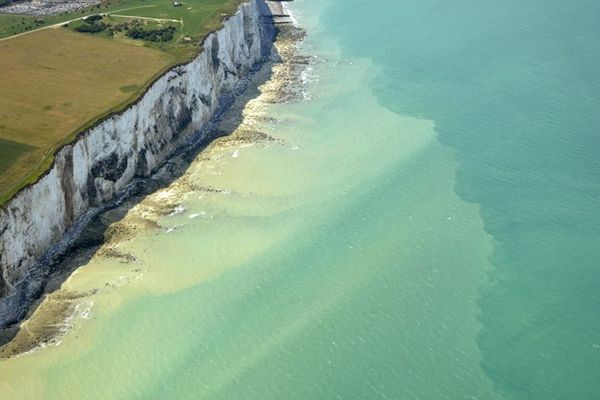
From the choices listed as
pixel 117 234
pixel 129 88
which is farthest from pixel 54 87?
pixel 117 234

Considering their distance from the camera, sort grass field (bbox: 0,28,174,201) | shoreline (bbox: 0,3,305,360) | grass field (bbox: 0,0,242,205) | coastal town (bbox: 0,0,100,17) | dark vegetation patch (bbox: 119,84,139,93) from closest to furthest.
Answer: shoreline (bbox: 0,3,305,360) < grass field (bbox: 0,28,174,201) < grass field (bbox: 0,0,242,205) < dark vegetation patch (bbox: 119,84,139,93) < coastal town (bbox: 0,0,100,17)

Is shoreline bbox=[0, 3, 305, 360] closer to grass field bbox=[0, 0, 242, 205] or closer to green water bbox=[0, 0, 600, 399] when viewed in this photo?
green water bbox=[0, 0, 600, 399]

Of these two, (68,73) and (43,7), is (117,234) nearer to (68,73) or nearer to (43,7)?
(68,73)

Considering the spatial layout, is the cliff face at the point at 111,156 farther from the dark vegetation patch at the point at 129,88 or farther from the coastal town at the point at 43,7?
the coastal town at the point at 43,7

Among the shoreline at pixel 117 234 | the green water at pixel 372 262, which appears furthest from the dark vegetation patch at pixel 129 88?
the green water at pixel 372 262

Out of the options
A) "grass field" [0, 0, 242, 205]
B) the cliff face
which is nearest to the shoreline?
the cliff face

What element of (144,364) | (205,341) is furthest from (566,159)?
(144,364)
